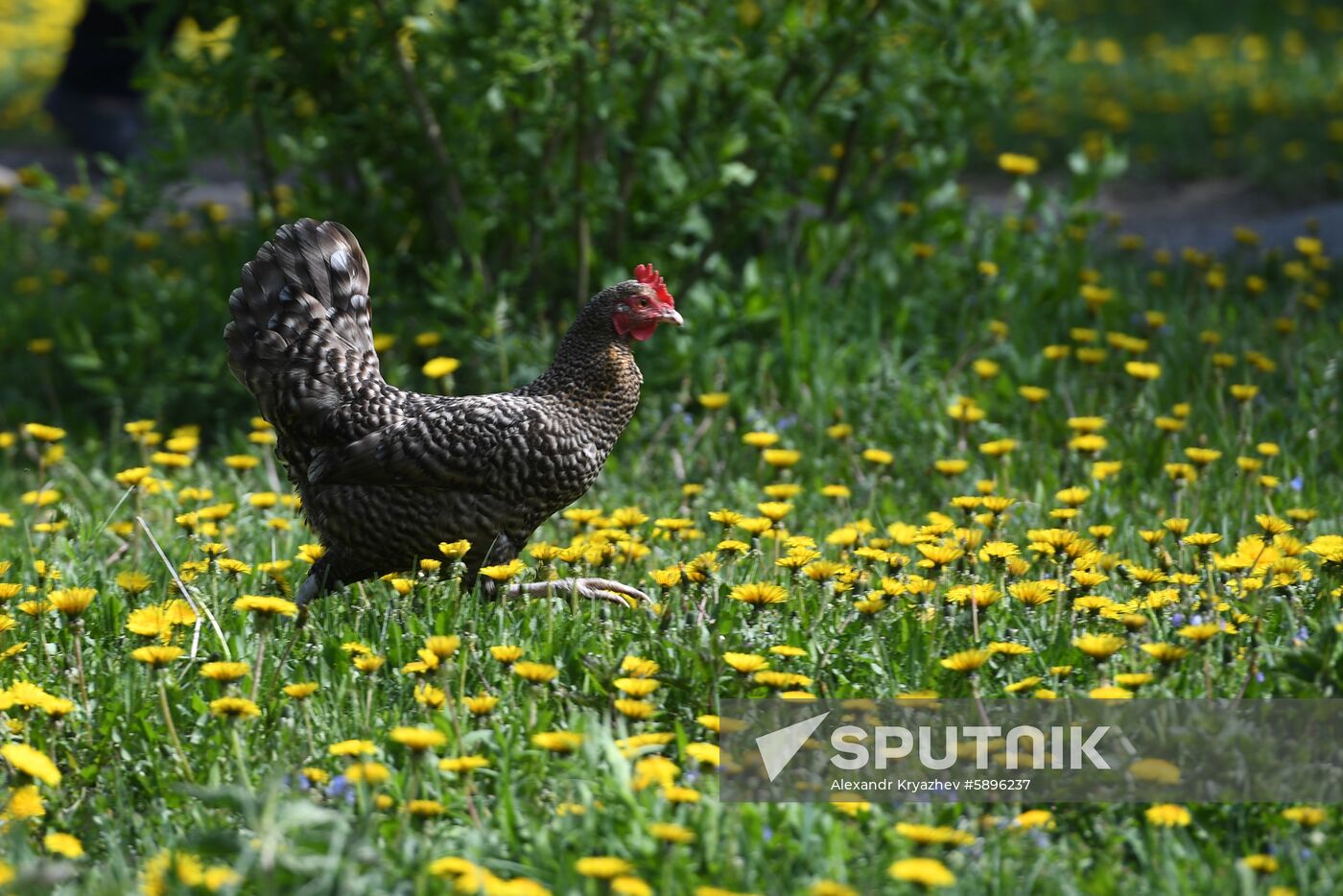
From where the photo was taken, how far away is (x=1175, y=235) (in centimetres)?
874

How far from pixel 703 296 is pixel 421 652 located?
10.2ft

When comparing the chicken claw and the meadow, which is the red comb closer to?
the meadow

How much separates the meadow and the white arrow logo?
0.09 metres

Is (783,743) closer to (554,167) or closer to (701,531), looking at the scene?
(701,531)

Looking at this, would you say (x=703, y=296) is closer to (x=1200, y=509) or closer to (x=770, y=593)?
(x=1200, y=509)

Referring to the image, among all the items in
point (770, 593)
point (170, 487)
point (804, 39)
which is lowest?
point (170, 487)

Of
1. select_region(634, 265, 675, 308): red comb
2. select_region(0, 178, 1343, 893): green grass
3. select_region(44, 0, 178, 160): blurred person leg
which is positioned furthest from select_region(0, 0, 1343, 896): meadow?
select_region(44, 0, 178, 160): blurred person leg

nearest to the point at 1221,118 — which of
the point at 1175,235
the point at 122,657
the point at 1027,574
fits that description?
the point at 1175,235

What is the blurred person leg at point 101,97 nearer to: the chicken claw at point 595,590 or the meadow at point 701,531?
the meadow at point 701,531

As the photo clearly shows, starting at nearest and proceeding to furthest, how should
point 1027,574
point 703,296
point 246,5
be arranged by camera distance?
point 1027,574
point 246,5
point 703,296

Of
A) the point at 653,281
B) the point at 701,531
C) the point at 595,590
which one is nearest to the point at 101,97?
the point at 701,531

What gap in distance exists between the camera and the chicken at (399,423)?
3.83 m

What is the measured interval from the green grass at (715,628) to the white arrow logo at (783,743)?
126 millimetres

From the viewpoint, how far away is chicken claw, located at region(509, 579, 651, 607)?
12.3 ft
